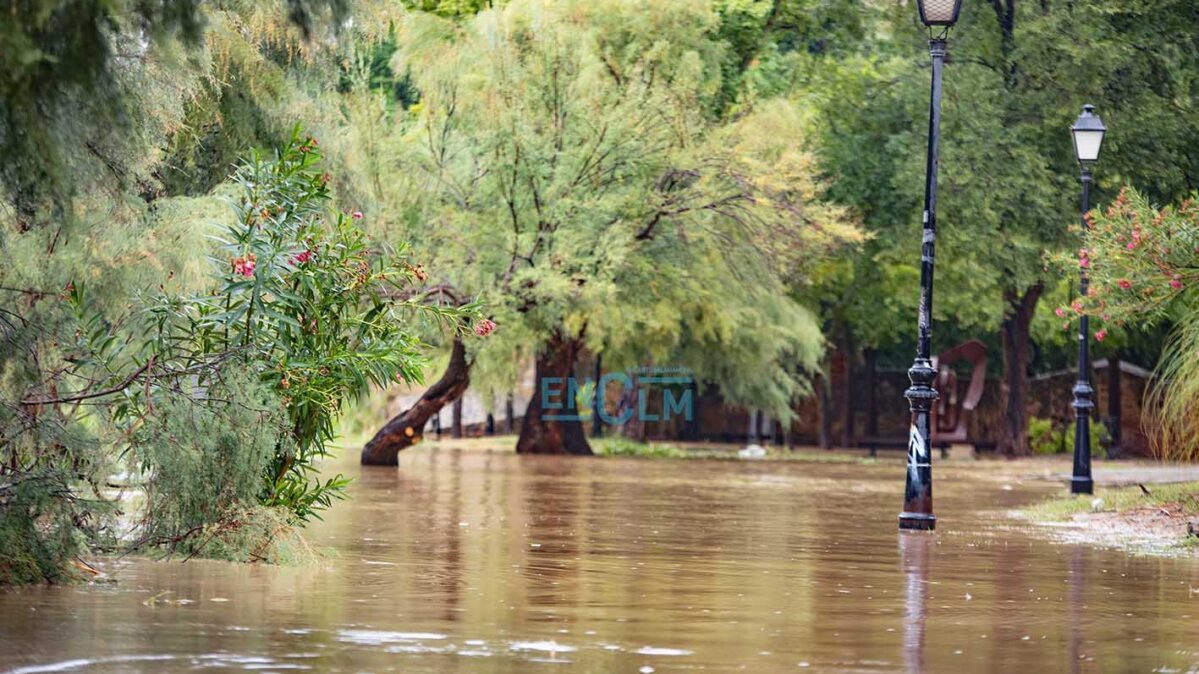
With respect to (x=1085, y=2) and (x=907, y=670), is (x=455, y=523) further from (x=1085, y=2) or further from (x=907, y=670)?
(x=1085, y=2)

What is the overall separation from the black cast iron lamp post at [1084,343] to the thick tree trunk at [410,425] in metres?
11.9

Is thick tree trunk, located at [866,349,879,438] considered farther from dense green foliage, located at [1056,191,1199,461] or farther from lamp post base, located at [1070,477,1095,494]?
dense green foliage, located at [1056,191,1199,461]

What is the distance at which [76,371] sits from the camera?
13984mm

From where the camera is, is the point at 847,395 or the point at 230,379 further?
the point at 847,395

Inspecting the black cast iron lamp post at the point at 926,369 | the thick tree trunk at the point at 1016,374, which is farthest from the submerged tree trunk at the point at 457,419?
the black cast iron lamp post at the point at 926,369

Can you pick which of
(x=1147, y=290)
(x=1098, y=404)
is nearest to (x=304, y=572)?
(x=1147, y=290)

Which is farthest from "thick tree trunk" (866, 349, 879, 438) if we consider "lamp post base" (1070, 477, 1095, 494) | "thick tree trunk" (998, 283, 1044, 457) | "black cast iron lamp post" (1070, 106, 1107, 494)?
"lamp post base" (1070, 477, 1095, 494)

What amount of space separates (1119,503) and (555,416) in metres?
19.9

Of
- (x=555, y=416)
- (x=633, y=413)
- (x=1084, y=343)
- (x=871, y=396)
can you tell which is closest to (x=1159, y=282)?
(x=1084, y=343)

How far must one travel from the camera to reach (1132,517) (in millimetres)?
22000

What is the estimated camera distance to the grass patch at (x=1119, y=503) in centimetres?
2242

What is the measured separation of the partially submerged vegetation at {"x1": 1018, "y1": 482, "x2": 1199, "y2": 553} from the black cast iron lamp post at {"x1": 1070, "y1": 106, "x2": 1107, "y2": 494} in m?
0.52

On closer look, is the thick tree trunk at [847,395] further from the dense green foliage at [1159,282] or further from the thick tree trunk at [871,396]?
the dense green foliage at [1159,282]

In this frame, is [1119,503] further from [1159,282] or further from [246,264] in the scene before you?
[246,264]
